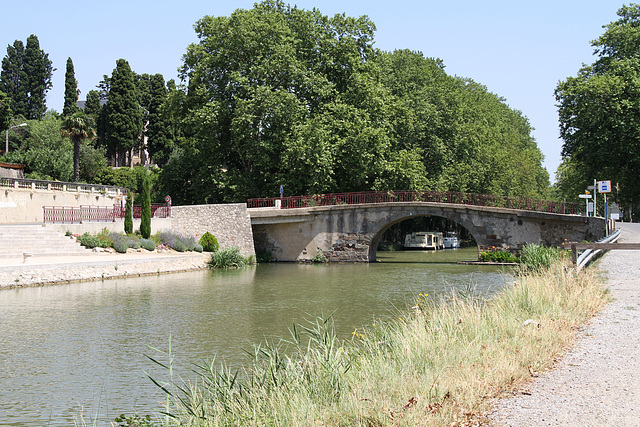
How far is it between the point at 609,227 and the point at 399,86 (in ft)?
64.4

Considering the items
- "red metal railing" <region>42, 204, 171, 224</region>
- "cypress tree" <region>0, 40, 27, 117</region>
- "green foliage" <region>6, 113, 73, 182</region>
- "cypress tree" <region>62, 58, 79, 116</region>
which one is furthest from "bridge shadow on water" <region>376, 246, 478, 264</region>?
"cypress tree" <region>0, 40, 27, 117</region>

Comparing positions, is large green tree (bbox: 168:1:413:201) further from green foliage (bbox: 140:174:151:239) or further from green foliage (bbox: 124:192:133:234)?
green foliage (bbox: 124:192:133:234)

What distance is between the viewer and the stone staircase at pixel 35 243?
23812mm

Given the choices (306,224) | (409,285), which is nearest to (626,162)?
(306,224)

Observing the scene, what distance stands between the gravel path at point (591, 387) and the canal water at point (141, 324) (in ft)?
12.9

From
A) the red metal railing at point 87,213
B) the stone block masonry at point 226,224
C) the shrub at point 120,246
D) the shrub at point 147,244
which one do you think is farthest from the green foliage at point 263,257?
the shrub at point 120,246

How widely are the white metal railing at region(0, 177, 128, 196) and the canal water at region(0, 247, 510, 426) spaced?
14.7 metres

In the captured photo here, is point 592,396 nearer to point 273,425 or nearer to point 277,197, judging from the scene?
point 273,425

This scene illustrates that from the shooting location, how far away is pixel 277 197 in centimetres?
3753

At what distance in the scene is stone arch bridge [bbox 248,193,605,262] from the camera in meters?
33.3

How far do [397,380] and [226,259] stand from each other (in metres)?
25.8

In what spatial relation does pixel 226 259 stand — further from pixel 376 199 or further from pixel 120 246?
pixel 376 199

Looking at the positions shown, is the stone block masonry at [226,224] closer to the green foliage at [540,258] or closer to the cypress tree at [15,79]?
the green foliage at [540,258]

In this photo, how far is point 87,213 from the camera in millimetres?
30641
